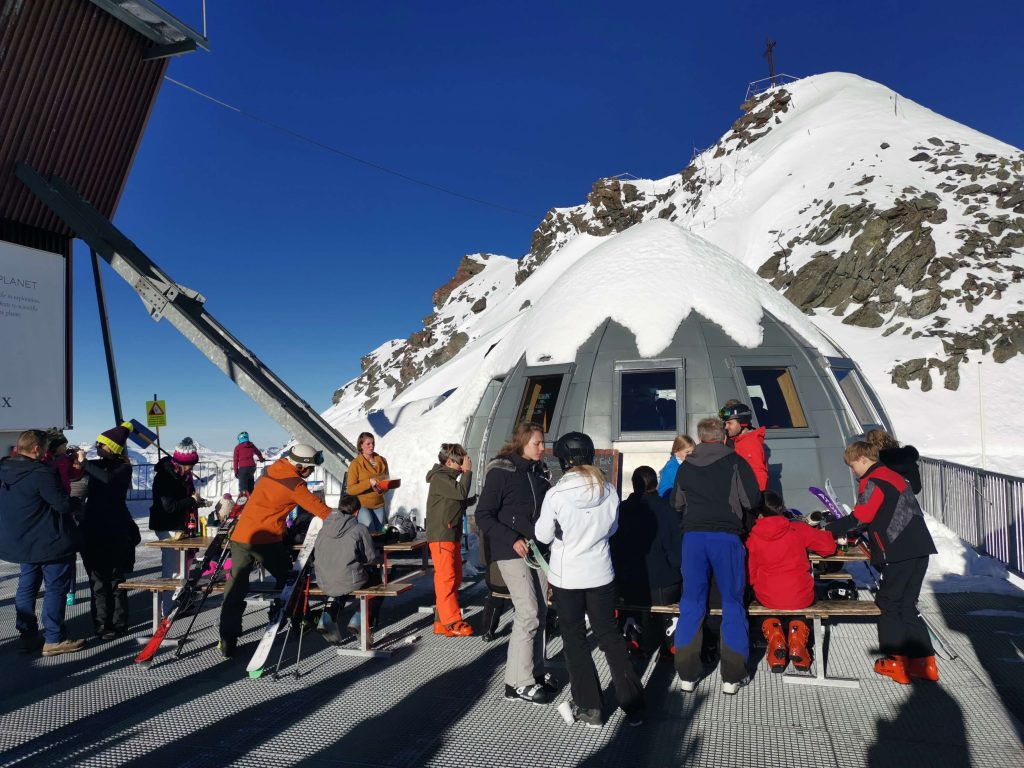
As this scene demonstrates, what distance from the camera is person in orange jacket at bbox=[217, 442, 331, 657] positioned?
18.8ft

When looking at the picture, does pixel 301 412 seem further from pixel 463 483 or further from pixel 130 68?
pixel 130 68

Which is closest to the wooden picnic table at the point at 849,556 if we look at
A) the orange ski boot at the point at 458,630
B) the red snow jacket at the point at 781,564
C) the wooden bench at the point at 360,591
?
the red snow jacket at the point at 781,564

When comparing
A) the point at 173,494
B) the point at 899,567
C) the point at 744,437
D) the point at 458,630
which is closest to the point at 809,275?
the point at 744,437

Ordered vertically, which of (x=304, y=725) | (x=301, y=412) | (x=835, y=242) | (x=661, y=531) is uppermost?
(x=835, y=242)

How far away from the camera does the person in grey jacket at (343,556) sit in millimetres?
5777

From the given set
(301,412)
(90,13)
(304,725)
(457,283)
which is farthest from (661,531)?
(457,283)

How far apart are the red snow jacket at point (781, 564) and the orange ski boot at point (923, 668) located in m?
0.80

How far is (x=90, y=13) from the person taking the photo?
41.7ft

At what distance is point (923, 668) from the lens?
4.79 meters

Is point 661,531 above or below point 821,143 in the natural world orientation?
below

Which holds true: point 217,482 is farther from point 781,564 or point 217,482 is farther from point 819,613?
point 819,613

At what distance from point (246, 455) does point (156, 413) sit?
7.83 ft

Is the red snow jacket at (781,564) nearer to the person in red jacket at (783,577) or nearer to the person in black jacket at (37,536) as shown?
the person in red jacket at (783,577)

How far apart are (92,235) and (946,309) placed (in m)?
31.7
